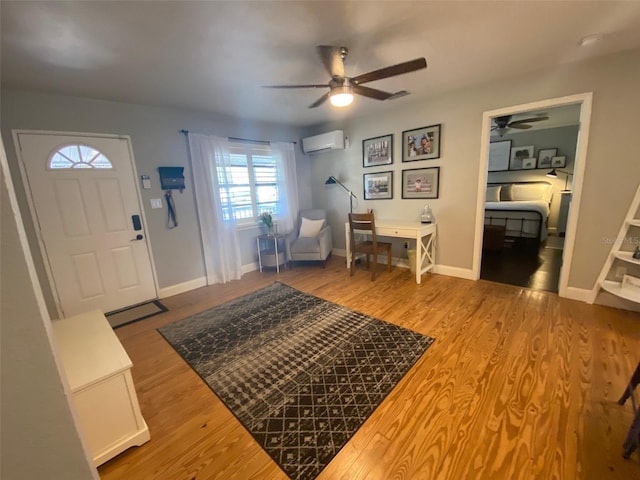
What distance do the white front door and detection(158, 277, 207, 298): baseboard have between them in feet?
0.61

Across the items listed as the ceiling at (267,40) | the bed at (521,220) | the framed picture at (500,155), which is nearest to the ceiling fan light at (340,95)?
the ceiling at (267,40)

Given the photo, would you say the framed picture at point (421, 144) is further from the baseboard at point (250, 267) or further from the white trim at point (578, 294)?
the baseboard at point (250, 267)

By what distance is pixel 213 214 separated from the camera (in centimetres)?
373

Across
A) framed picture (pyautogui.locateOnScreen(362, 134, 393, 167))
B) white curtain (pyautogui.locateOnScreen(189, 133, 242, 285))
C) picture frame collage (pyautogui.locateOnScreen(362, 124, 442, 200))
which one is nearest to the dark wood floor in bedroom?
picture frame collage (pyautogui.locateOnScreen(362, 124, 442, 200))

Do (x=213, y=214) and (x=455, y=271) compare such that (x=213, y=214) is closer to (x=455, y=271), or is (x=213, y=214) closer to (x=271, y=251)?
(x=271, y=251)

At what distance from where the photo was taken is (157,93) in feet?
9.18

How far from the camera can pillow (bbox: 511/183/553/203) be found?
5.62 metres

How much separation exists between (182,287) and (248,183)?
1779mm

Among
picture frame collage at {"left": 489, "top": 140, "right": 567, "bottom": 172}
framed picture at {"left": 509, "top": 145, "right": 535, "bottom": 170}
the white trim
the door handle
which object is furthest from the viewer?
framed picture at {"left": 509, "top": 145, "right": 535, "bottom": 170}

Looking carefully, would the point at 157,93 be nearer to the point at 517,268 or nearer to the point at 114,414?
the point at 114,414

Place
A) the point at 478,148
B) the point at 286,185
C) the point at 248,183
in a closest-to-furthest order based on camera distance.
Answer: the point at 478,148 < the point at 248,183 < the point at 286,185

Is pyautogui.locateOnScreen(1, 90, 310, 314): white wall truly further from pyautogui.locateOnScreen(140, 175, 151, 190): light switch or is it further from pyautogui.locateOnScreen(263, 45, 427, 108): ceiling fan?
pyautogui.locateOnScreen(263, 45, 427, 108): ceiling fan

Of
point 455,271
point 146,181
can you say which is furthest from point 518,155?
point 146,181

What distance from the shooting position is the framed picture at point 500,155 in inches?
241
